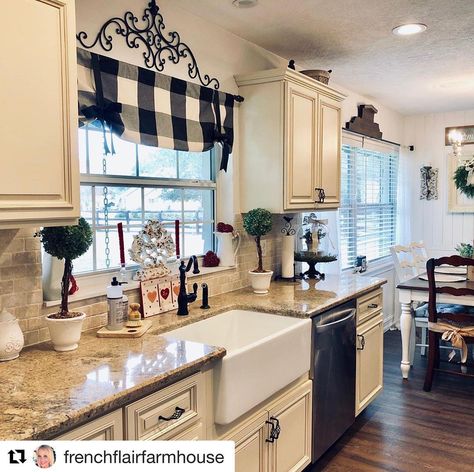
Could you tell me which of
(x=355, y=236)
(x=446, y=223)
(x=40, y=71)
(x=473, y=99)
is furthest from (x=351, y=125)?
(x=40, y=71)

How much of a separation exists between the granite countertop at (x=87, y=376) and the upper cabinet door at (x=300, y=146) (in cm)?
113

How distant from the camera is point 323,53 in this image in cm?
345

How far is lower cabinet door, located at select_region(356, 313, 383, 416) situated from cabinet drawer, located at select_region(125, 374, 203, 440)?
155 cm

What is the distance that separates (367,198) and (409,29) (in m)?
2.41

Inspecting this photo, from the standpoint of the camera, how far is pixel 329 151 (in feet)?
11.2

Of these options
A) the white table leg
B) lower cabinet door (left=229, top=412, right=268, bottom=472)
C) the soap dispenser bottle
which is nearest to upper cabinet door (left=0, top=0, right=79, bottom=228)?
the soap dispenser bottle

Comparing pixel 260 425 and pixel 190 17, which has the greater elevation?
pixel 190 17

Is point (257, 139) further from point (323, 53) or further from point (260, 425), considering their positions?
point (260, 425)

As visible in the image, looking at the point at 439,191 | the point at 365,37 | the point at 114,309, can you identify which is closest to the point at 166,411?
the point at 114,309

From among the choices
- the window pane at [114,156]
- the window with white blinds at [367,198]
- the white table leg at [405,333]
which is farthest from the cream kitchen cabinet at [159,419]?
the window with white blinds at [367,198]

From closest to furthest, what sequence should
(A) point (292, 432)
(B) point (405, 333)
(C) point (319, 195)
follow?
(A) point (292, 432) < (C) point (319, 195) < (B) point (405, 333)

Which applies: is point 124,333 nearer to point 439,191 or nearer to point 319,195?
point 319,195

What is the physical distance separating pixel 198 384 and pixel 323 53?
8.53 feet

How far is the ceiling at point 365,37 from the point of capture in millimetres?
2621
